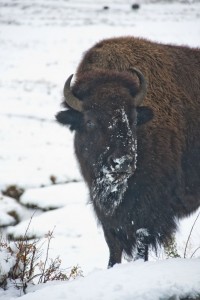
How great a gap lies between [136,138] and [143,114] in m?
0.31

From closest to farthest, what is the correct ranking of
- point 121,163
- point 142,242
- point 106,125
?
point 121,163
point 106,125
point 142,242

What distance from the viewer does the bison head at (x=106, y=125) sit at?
3.90 metres

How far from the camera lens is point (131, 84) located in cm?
441

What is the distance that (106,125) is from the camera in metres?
4.02

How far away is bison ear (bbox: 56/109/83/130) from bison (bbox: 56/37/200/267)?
1 cm

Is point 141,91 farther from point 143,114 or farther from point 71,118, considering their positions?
point 71,118

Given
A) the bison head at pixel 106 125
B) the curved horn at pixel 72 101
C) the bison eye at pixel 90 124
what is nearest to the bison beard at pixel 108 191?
the bison head at pixel 106 125

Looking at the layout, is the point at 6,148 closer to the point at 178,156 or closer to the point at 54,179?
the point at 54,179

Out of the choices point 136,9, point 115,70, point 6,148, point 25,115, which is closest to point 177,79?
point 115,70

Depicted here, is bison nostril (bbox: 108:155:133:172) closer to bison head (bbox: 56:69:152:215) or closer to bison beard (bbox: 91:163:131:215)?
bison head (bbox: 56:69:152:215)

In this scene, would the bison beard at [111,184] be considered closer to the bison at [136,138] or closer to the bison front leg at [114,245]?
the bison at [136,138]

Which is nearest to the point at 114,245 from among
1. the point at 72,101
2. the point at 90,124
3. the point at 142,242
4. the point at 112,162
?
the point at 142,242

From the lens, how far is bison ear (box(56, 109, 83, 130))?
4.41m

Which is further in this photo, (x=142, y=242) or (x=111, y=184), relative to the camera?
(x=142, y=242)
